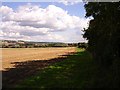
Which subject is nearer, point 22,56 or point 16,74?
point 16,74

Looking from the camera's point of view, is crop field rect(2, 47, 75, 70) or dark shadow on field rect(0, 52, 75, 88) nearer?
dark shadow on field rect(0, 52, 75, 88)

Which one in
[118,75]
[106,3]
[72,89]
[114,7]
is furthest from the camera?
[106,3]

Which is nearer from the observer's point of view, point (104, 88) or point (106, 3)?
point (104, 88)

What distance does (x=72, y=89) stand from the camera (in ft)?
47.5

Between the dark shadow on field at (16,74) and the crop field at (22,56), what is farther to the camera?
the crop field at (22,56)

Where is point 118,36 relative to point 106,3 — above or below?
below

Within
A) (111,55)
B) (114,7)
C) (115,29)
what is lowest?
(111,55)

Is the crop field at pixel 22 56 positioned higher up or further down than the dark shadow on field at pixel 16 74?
further down

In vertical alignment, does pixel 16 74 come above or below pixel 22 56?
above

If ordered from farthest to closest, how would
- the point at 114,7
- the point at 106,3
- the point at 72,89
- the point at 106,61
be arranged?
the point at 106,61 → the point at 106,3 → the point at 114,7 → the point at 72,89

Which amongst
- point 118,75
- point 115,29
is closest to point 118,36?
point 115,29

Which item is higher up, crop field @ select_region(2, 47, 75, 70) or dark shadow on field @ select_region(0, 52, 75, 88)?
dark shadow on field @ select_region(0, 52, 75, 88)

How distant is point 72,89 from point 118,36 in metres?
3.26

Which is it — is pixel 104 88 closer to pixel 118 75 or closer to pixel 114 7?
pixel 118 75
